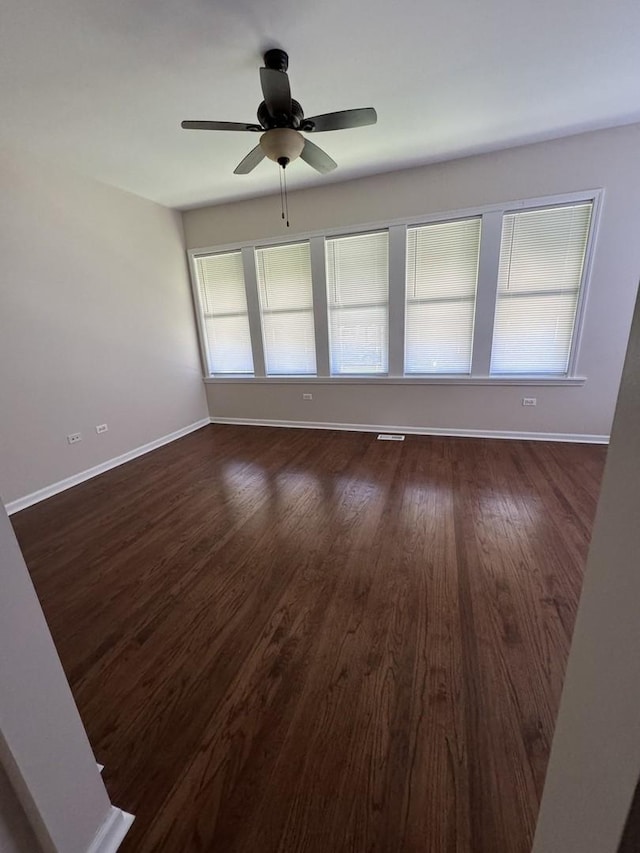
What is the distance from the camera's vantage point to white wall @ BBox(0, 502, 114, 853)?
69 centimetres

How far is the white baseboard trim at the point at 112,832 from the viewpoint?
2.98ft

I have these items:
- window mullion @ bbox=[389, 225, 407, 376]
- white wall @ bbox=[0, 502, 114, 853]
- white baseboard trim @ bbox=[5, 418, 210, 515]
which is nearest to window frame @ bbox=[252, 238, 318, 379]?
window mullion @ bbox=[389, 225, 407, 376]

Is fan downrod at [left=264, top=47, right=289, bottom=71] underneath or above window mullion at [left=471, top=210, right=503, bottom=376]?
above

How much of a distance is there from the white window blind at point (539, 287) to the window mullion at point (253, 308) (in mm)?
2920

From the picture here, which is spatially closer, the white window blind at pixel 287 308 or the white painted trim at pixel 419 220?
the white painted trim at pixel 419 220

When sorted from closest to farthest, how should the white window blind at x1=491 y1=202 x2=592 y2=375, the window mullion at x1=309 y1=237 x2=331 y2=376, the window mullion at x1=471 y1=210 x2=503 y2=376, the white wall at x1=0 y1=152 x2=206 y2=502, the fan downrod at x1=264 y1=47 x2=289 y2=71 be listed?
the fan downrod at x1=264 y1=47 x2=289 y2=71 < the white wall at x1=0 y1=152 x2=206 y2=502 < the white window blind at x1=491 y1=202 x2=592 y2=375 < the window mullion at x1=471 y1=210 x2=503 y2=376 < the window mullion at x1=309 y1=237 x2=331 y2=376

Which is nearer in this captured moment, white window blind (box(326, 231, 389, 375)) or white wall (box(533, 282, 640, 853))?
white wall (box(533, 282, 640, 853))

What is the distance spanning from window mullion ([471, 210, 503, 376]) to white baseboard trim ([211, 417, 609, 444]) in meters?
0.73

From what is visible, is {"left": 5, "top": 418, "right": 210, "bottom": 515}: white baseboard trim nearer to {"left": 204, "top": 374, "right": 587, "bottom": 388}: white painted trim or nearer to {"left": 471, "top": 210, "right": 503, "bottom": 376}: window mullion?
{"left": 204, "top": 374, "right": 587, "bottom": 388}: white painted trim

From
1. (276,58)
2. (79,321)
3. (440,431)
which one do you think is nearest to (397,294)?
(440,431)

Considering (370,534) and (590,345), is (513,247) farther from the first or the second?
(370,534)

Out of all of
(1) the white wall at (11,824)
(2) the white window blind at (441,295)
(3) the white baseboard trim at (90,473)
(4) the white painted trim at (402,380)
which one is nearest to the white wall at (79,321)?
(3) the white baseboard trim at (90,473)

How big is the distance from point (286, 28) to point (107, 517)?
3.44 m

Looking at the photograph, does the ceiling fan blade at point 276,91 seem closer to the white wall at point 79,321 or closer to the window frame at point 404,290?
the window frame at point 404,290
